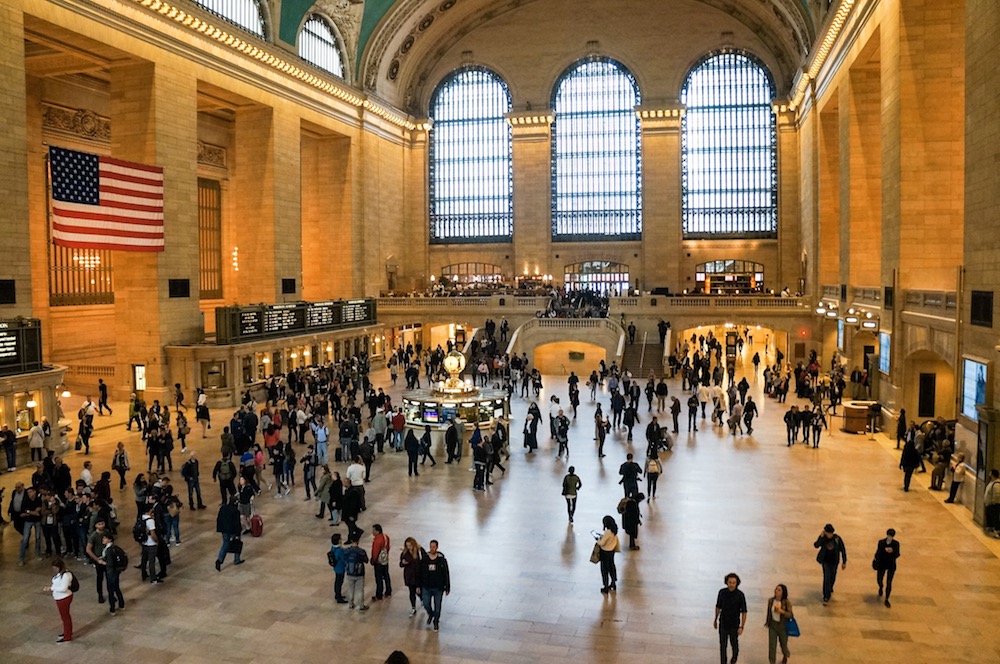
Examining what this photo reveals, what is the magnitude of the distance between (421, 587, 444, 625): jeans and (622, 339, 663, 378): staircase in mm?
23511

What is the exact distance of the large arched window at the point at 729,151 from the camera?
43812 mm

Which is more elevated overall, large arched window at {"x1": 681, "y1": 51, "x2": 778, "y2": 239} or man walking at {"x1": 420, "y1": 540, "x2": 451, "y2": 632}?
large arched window at {"x1": 681, "y1": 51, "x2": 778, "y2": 239}

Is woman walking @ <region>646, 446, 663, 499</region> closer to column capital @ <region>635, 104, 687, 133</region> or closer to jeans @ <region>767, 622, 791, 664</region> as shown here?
jeans @ <region>767, 622, 791, 664</region>

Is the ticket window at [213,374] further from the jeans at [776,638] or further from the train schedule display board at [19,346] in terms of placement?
the jeans at [776,638]

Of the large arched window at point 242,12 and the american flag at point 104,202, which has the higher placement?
the large arched window at point 242,12

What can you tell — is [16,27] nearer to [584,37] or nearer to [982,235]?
[982,235]

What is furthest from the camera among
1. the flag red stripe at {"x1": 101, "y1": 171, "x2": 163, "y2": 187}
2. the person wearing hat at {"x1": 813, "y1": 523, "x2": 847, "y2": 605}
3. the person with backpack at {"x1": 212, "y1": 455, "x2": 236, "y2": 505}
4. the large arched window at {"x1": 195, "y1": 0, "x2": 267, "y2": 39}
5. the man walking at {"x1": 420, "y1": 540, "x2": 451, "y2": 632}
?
the large arched window at {"x1": 195, "y1": 0, "x2": 267, "y2": 39}

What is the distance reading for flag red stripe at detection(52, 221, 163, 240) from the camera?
21516 mm

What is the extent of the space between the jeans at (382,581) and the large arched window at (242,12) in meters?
23.7

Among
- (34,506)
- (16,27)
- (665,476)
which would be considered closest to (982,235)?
(665,476)

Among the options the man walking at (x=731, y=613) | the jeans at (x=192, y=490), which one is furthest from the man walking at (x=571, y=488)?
the jeans at (x=192, y=490)

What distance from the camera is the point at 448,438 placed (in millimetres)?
17484

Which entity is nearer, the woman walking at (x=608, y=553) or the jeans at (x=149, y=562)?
the woman walking at (x=608, y=553)

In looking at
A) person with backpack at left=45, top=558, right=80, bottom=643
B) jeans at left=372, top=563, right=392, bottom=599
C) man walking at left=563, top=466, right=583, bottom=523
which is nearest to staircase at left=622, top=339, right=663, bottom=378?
man walking at left=563, top=466, right=583, bottom=523
